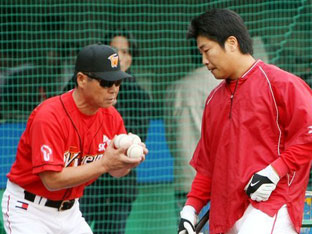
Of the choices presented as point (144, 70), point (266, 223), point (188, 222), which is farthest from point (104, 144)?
point (144, 70)

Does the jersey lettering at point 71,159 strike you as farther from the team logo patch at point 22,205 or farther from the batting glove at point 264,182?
the batting glove at point 264,182

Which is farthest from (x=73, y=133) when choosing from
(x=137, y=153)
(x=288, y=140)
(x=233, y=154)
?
(x=288, y=140)

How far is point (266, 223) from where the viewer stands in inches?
147

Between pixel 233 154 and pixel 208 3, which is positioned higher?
pixel 208 3

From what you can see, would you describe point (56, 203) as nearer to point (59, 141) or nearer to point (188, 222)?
point (59, 141)

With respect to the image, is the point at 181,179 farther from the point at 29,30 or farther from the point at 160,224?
the point at 29,30

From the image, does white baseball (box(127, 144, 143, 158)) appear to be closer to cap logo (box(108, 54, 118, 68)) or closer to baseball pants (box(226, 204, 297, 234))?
cap logo (box(108, 54, 118, 68))

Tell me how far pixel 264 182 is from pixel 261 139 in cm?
25

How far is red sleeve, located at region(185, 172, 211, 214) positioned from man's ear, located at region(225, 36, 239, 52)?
2.57ft

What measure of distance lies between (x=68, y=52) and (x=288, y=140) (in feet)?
13.4

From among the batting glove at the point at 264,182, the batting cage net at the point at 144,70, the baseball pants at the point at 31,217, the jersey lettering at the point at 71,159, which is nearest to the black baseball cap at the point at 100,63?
the jersey lettering at the point at 71,159

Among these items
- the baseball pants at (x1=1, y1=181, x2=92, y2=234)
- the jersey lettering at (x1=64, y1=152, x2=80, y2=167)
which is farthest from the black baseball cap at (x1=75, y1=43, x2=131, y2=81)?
the baseball pants at (x1=1, y1=181, x2=92, y2=234)

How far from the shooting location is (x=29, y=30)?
7723 mm

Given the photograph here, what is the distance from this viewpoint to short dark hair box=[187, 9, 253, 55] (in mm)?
3912
